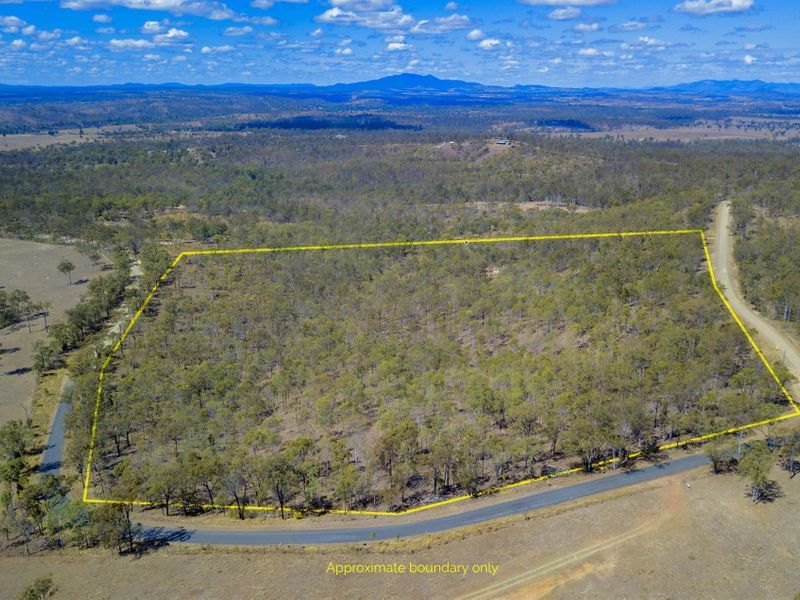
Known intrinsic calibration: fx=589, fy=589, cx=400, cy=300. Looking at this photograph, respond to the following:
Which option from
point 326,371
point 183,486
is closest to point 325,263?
point 326,371

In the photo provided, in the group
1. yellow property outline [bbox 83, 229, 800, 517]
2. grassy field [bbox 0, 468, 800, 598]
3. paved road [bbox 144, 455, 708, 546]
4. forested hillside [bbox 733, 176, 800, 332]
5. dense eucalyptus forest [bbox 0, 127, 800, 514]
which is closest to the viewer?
grassy field [bbox 0, 468, 800, 598]

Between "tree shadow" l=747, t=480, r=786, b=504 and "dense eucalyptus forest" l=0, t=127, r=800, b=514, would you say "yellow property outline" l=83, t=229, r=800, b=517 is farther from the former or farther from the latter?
"tree shadow" l=747, t=480, r=786, b=504

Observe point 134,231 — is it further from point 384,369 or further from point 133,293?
point 384,369

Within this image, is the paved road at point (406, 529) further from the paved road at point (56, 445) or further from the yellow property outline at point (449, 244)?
the paved road at point (56, 445)

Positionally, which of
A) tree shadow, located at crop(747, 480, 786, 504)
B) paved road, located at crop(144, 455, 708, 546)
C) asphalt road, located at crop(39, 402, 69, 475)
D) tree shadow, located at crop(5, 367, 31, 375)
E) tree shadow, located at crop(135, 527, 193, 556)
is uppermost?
tree shadow, located at crop(747, 480, 786, 504)

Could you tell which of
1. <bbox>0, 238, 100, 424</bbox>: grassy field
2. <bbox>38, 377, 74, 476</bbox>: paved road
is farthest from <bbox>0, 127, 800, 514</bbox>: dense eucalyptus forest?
<bbox>0, 238, 100, 424</bbox>: grassy field

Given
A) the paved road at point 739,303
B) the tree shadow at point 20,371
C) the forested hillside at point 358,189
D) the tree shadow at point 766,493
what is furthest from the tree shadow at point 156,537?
the forested hillside at point 358,189

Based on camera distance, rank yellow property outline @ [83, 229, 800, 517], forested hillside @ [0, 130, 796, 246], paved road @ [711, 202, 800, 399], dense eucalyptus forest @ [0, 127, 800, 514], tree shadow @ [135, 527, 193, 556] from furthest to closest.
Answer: forested hillside @ [0, 130, 796, 246], paved road @ [711, 202, 800, 399], dense eucalyptus forest @ [0, 127, 800, 514], yellow property outline @ [83, 229, 800, 517], tree shadow @ [135, 527, 193, 556]

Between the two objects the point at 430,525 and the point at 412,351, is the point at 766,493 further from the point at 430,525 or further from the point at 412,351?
the point at 412,351
